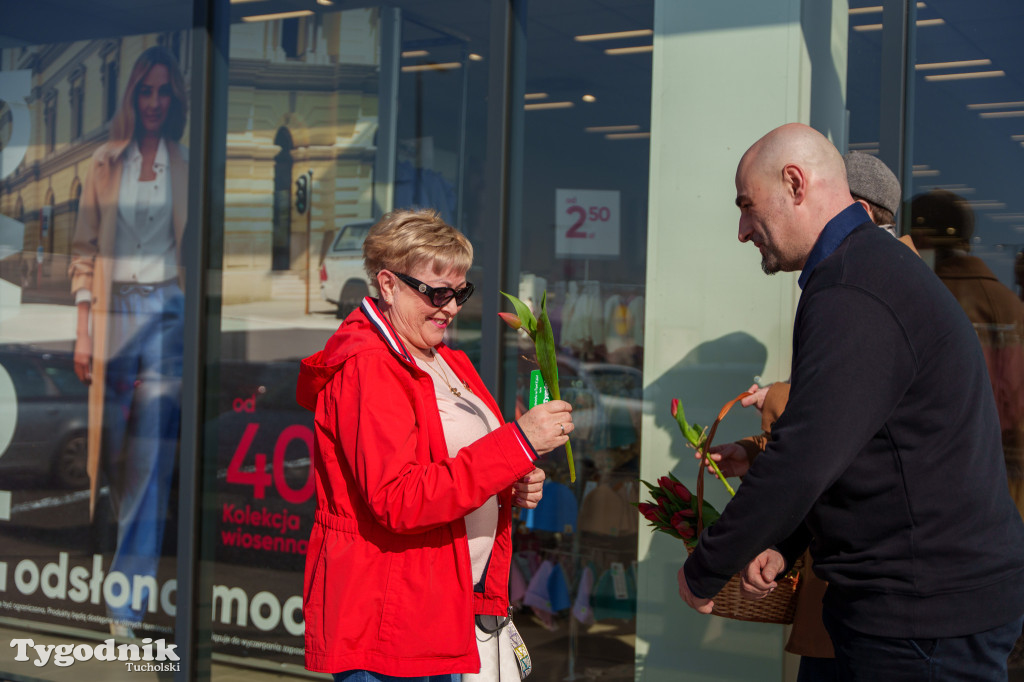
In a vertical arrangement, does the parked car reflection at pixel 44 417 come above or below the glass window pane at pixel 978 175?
below

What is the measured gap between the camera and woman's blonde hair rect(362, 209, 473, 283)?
247cm

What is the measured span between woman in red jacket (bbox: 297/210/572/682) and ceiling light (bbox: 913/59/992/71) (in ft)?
7.15

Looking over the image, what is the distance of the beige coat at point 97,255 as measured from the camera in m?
5.02

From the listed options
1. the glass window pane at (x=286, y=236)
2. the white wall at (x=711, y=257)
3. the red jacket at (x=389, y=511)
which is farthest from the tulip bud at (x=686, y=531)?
the glass window pane at (x=286, y=236)

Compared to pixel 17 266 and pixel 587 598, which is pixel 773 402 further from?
pixel 17 266

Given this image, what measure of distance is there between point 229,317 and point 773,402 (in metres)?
2.96

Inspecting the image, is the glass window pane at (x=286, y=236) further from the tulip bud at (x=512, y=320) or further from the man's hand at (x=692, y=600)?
the man's hand at (x=692, y=600)

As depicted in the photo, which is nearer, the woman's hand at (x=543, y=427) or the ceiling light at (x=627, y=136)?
the woman's hand at (x=543, y=427)

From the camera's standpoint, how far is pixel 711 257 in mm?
3725

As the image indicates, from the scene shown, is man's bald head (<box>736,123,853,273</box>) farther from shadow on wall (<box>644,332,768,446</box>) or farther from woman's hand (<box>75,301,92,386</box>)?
woman's hand (<box>75,301,92,386</box>)

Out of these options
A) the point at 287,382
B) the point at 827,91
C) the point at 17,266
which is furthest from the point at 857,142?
the point at 17,266

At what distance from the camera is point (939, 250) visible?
11.6ft

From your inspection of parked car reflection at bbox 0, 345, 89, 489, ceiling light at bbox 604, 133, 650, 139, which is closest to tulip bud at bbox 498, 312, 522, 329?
ceiling light at bbox 604, 133, 650, 139

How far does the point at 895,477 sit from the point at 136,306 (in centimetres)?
422
